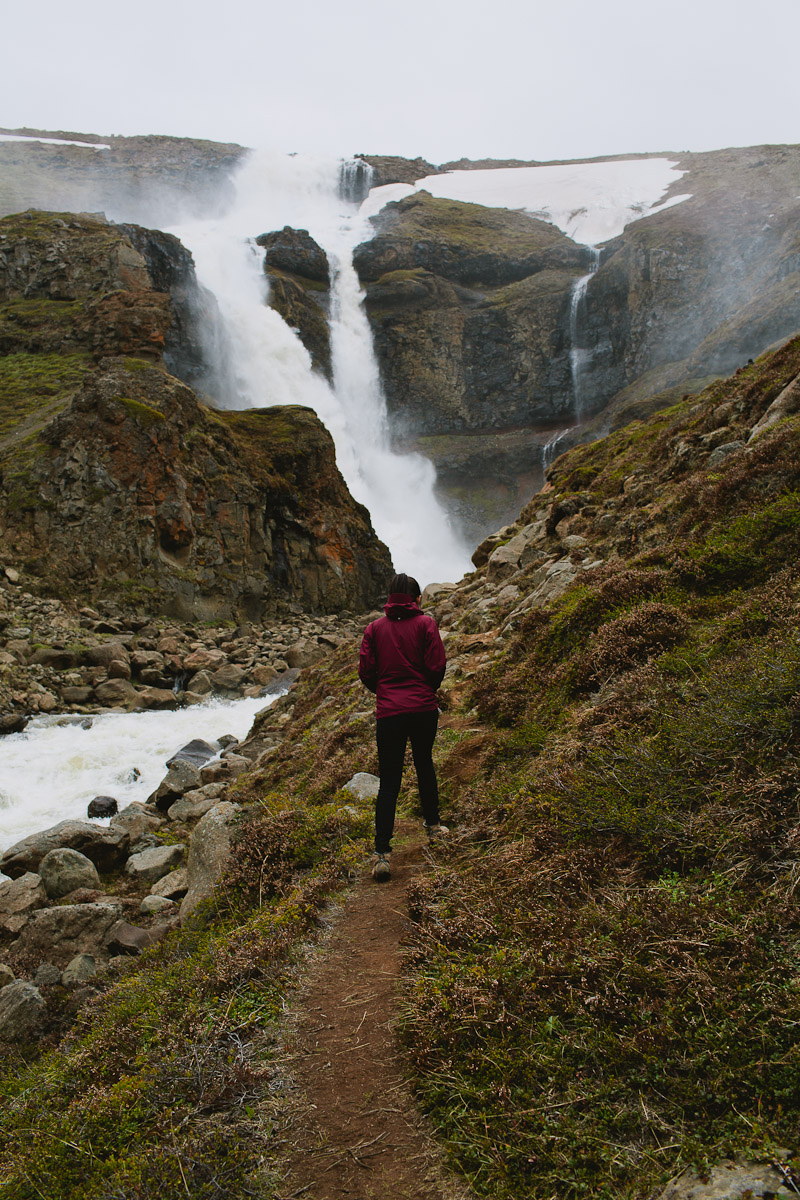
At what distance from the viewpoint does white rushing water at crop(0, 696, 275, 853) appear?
40.3ft

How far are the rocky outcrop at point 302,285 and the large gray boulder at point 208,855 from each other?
57.4m

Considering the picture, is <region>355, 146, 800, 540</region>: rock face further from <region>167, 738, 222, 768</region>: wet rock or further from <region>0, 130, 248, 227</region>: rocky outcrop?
<region>167, 738, 222, 768</region>: wet rock

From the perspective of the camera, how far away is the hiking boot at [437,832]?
508cm

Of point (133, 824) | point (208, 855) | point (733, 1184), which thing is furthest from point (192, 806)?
point (733, 1184)

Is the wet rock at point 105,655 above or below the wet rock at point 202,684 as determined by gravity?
above

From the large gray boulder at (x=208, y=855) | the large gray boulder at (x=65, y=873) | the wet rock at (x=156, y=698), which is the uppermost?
the large gray boulder at (x=208, y=855)

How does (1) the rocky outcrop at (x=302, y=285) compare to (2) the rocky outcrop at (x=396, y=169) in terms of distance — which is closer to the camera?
(1) the rocky outcrop at (x=302, y=285)

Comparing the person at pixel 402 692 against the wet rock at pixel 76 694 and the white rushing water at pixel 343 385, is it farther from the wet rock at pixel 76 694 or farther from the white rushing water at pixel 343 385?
the white rushing water at pixel 343 385

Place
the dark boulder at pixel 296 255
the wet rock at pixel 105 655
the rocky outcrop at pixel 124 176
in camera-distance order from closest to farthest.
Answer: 1. the wet rock at pixel 105 655
2. the dark boulder at pixel 296 255
3. the rocky outcrop at pixel 124 176

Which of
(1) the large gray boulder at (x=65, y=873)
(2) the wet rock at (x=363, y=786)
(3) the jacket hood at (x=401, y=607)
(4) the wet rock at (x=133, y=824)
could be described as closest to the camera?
(3) the jacket hood at (x=401, y=607)

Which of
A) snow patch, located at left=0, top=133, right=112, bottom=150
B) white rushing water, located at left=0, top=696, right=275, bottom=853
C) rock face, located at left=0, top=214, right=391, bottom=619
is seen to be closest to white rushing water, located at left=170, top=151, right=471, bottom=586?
rock face, located at left=0, top=214, right=391, bottom=619

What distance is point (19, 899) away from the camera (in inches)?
327

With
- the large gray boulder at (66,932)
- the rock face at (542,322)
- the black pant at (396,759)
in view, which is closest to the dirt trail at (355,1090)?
the black pant at (396,759)

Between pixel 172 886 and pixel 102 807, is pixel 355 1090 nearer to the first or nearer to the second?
pixel 172 886
